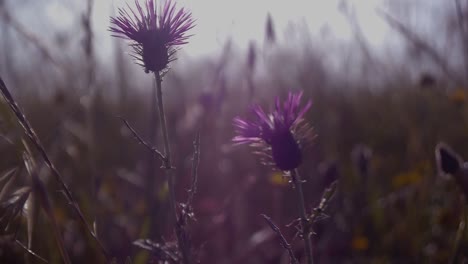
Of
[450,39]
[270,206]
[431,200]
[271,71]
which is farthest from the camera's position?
[450,39]

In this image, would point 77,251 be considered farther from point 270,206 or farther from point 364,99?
point 364,99

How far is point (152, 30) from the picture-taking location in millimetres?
853

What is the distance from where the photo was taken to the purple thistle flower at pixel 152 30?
33.2 inches

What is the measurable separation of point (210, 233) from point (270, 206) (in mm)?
514

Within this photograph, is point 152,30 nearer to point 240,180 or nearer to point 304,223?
point 304,223

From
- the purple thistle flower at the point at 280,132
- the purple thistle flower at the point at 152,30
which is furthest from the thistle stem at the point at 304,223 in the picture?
the purple thistle flower at the point at 152,30

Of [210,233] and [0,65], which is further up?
[0,65]

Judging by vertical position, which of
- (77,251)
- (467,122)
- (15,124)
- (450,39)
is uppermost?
(450,39)

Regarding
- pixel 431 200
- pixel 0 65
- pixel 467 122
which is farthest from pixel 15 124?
pixel 0 65

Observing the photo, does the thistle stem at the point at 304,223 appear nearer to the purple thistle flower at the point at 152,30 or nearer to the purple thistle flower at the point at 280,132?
the purple thistle flower at the point at 280,132

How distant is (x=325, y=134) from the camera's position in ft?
10.3

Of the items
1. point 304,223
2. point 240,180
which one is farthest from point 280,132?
point 240,180

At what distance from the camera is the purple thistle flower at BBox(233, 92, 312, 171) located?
848 mm

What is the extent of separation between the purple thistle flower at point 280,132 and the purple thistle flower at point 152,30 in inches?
6.5
